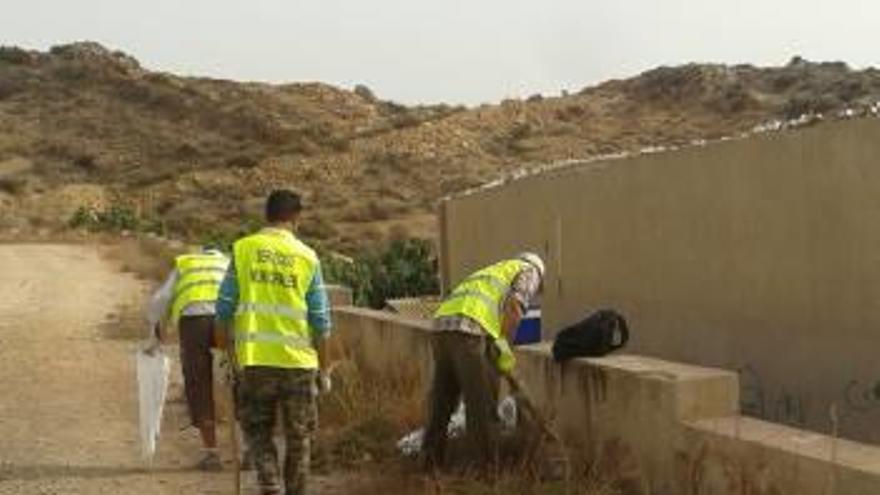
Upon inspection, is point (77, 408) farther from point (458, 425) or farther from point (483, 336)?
point (483, 336)

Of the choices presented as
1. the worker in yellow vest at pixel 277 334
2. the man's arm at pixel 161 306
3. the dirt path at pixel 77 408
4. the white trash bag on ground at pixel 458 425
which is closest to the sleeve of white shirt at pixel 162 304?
Answer: the man's arm at pixel 161 306

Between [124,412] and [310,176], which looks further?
[310,176]

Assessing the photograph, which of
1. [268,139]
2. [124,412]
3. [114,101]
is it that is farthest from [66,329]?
[114,101]

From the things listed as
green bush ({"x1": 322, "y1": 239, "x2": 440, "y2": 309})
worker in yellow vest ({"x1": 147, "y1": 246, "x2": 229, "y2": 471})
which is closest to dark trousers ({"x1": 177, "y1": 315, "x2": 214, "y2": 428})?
worker in yellow vest ({"x1": 147, "y1": 246, "x2": 229, "y2": 471})

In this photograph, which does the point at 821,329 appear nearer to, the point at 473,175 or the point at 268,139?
the point at 473,175

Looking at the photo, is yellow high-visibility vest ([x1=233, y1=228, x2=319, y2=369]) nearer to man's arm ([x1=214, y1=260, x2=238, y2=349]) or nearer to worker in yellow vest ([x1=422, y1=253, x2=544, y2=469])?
man's arm ([x1=214, y1=260, x2=238, y2=349])

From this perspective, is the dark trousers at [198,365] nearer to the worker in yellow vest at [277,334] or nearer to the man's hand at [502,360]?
the worker in yellow vest at [277,334]

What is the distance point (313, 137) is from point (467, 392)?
55.1m

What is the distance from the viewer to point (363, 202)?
1925 inches

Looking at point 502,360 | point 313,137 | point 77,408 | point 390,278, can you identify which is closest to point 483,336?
point 502,360

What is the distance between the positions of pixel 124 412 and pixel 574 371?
4846 millimetres

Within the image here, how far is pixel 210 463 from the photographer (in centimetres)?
918

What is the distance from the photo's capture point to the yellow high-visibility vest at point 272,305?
23.4ft

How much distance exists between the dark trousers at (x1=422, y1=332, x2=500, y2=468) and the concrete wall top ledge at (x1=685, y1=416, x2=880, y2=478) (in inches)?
48.4
